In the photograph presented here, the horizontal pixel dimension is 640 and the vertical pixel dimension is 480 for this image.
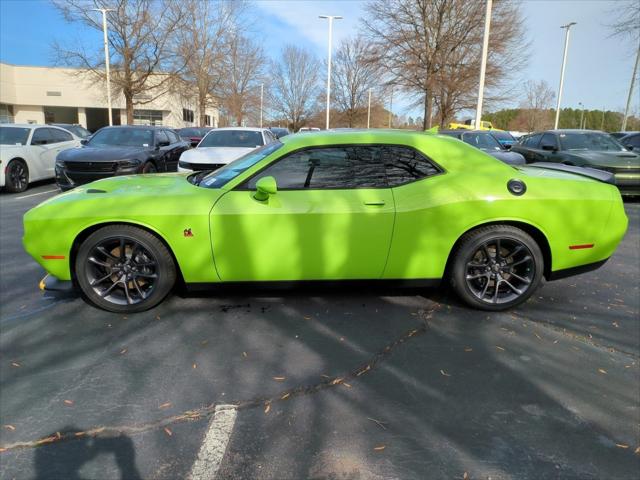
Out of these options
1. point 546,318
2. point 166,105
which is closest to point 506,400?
point 546,318

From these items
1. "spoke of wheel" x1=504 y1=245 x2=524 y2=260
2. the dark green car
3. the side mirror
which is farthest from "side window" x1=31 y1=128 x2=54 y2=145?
the dark green car

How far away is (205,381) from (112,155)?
25.4 ft

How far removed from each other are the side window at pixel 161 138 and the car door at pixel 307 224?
7705 mm

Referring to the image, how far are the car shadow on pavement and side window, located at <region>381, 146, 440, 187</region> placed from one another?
8.77 ft

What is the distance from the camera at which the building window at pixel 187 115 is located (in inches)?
2132

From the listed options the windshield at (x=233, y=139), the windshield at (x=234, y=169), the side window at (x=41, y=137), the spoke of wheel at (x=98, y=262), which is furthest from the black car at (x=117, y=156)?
the spoke of wheel at (x=98, y=262)

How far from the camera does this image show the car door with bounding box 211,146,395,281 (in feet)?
11.6

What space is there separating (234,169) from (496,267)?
2427 mm

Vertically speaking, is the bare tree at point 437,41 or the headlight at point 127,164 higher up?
the bare tree at point 437,41

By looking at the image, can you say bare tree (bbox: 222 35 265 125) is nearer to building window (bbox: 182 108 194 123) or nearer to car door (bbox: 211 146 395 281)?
building window (bbox: 182 108 194 123)

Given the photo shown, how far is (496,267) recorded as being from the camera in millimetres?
3871

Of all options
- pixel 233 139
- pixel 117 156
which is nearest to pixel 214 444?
pixel 117 156

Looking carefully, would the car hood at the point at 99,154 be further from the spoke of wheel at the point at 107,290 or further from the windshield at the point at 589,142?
the windshield at the point at 589,142

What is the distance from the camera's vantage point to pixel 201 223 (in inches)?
139
